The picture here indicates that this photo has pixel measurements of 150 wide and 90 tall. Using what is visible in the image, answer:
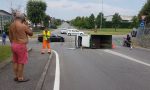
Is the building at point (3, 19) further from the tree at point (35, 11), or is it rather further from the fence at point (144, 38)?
the fence at point (144, 38)

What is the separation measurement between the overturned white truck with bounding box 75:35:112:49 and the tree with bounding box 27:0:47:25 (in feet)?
249

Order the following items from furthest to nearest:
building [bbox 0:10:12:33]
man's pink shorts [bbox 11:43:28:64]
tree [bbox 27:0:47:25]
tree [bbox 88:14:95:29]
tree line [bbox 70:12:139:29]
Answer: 1. tree [bbox 88:14:95:29]
2. tree line [bbox 70:12:139:29]
3. tree [bbox 27:0:47:25]
4. building [bbox 0:10:12:33]
5. man's pink shorts [bbox 11:43:28:64]

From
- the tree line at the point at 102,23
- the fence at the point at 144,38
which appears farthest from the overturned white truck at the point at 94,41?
the tree line at the point at 102,23

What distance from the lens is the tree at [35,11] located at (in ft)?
384

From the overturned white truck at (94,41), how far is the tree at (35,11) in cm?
7589

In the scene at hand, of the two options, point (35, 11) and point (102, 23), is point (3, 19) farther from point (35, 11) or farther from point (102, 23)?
point (102, 23)

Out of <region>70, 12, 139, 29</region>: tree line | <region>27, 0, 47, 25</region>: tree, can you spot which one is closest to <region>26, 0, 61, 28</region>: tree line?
<region>27, 0, 47, 25</region>: tree

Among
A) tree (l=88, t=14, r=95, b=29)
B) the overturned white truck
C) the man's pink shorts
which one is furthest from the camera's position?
tree (l=88, t=14, r=95, b=29)

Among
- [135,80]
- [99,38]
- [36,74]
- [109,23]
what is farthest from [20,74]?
[109,23]

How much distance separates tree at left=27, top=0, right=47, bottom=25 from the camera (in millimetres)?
117188

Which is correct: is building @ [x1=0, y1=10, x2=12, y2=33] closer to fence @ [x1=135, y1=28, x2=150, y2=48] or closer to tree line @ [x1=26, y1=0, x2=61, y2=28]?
tree line @ [x1=26, y1=0, x2=61, y2=28]

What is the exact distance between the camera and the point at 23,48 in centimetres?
1244

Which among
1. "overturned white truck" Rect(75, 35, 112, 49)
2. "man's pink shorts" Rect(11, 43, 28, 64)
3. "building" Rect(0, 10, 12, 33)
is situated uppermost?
"building" Rect(0, 10, 12, 33)

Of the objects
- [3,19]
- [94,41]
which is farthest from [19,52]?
[3,19]
